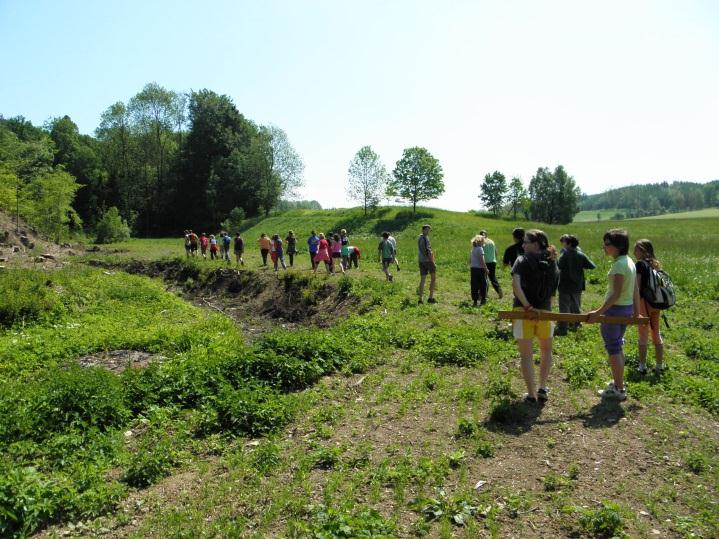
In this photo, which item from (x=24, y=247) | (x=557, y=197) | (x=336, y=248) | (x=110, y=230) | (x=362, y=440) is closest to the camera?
(x=362, y=440)

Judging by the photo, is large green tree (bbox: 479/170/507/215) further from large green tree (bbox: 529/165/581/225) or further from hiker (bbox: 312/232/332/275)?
hiker (bbox: 312/232/332/275)

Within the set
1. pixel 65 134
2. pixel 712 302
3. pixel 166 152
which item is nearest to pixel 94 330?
pixel 712 302

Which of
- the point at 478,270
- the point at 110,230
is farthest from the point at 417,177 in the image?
the point at 478,270

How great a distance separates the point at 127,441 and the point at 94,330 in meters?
8.18

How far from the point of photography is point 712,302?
14.1 m

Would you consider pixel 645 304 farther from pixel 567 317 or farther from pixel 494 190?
pixel 494 190

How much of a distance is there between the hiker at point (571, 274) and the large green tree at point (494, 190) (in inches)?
3639

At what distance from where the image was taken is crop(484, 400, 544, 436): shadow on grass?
6359mm

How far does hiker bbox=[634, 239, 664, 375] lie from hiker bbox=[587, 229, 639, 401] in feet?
2.88

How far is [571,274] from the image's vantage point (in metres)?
10.2

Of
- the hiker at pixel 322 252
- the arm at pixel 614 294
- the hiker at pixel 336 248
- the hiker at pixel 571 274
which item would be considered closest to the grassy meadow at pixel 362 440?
the hiker at pixel 571 274

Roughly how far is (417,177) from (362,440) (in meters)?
59.2

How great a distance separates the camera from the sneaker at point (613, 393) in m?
6.93

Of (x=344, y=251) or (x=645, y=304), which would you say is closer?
(x=645, y=304)
